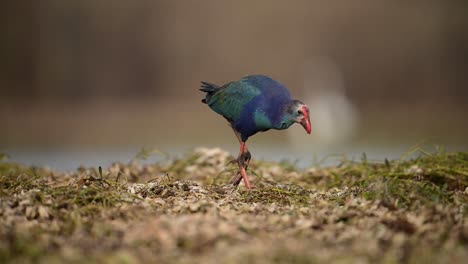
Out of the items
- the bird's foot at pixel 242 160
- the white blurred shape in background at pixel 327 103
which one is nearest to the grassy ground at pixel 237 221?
the bird's foot at pixel 242 160

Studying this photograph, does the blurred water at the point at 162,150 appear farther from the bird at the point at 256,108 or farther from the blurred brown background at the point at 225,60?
the bird at the point at 256,108

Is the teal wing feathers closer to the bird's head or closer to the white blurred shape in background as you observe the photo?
the bird's head

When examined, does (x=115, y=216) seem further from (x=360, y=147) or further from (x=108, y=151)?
(x=360, y=147)

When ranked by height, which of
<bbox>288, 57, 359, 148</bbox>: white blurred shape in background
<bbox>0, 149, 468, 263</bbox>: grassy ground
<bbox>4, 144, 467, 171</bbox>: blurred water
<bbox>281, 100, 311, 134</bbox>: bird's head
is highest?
<bbox>288, 57, 359, 148</bbox>: white blurred shape in background

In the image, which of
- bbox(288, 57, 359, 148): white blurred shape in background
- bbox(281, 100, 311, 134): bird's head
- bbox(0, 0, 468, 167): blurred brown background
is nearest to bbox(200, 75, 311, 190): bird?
bbox(281, 100, 311, 134): bird's head

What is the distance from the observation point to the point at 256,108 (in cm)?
835

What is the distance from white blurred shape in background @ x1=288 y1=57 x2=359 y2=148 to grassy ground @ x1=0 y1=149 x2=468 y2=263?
24688mm

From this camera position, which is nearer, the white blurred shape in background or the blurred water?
the blurred water

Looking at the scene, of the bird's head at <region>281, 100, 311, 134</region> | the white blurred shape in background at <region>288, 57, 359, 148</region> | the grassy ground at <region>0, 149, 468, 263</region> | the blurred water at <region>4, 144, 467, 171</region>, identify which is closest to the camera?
the grassy ground at <region>0, 149, 468, 263</region>

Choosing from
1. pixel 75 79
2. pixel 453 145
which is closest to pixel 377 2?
pixel 75 79

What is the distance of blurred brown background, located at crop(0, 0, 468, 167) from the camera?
33594 mm

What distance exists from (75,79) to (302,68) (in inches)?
449

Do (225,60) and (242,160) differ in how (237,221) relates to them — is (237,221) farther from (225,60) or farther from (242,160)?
(225,60)

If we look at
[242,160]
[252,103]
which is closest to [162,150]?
[242,160]
